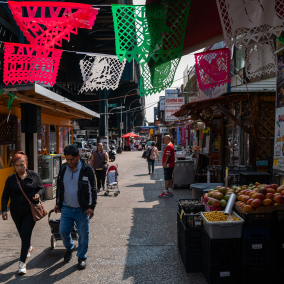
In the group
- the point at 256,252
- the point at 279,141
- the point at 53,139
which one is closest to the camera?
the point at 256,252

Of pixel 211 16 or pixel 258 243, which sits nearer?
pixel 258 243

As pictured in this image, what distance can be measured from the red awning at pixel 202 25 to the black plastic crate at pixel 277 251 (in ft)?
10.7

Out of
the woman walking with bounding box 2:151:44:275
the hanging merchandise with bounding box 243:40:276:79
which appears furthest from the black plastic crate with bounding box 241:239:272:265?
the hanging merchandise with bounding box 243:40:276:79

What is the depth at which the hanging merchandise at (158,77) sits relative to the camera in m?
4.03

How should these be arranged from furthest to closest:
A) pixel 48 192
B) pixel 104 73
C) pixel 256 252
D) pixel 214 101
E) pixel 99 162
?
pixel 99 162, pixel 48 192, pixel 214 101, pixel 104 73, pixel 256 252

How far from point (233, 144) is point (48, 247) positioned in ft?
23.8

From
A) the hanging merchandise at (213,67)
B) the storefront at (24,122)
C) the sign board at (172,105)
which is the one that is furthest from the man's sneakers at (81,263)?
the sign board at (172,105)

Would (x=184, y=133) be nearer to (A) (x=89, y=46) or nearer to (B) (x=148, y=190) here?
(A) (x=89, y=46)

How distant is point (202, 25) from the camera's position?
14.9 feet

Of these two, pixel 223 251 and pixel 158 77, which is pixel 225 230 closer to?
pixel 223 251

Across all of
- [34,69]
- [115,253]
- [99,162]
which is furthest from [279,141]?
[99,162]

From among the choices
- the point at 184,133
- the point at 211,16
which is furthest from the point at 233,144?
the point at 184,133

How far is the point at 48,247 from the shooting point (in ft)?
16.6

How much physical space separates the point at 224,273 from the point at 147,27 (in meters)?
3.21
